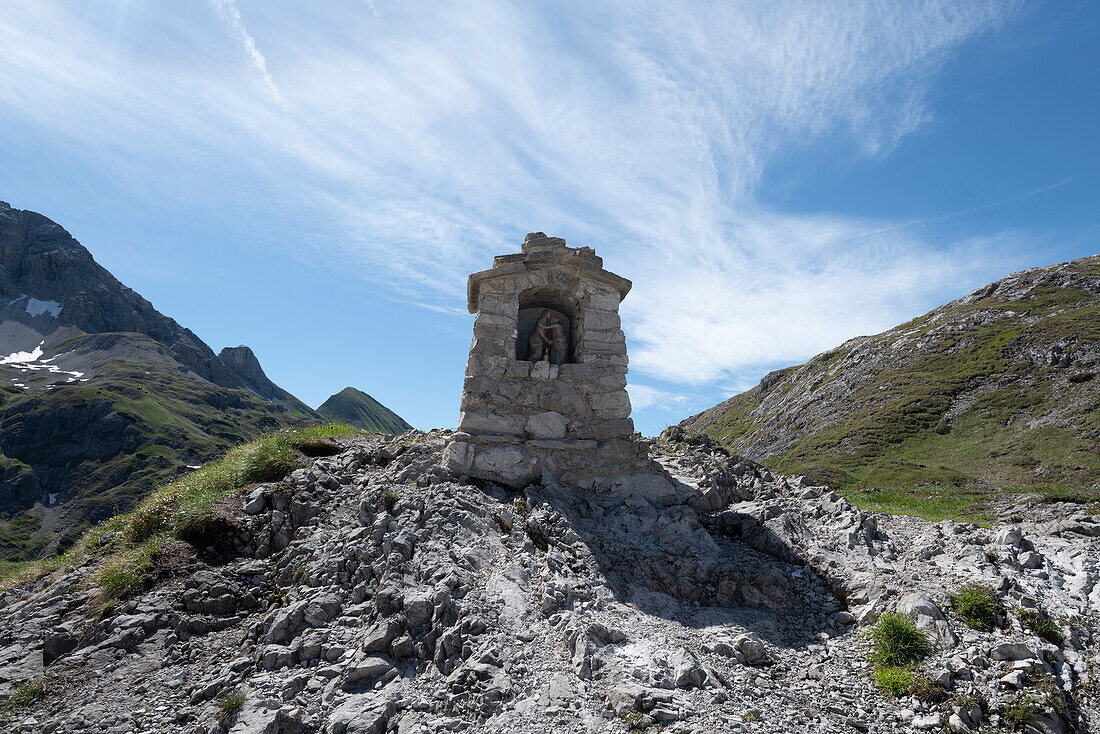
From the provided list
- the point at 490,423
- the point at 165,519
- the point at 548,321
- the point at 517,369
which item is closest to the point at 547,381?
the point at 517,369

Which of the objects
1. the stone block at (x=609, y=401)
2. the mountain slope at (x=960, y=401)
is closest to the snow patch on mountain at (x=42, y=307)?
the mountain slope at (x=960, y=401)

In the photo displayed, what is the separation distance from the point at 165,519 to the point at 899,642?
10952mm

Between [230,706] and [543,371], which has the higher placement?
[543,371]

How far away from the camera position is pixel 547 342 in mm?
11508

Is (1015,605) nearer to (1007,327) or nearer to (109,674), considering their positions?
(109,674)

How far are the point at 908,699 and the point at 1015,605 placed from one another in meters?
2.08

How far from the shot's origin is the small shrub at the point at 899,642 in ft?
18.5

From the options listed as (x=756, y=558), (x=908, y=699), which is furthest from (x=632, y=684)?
(x=756, y=558)

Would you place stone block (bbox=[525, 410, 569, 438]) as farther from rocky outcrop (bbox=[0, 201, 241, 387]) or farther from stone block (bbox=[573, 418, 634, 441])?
rocky outcrop (bbox=[0, 201, 241, 387])

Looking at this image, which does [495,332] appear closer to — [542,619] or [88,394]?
[542,619]

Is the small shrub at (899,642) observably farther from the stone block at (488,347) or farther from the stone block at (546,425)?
the stone block at (488,347)

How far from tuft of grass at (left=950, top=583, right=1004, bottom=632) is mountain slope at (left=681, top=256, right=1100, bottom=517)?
58.5 ft

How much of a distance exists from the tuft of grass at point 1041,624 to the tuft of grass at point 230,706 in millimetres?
8440

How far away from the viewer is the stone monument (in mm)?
9922
